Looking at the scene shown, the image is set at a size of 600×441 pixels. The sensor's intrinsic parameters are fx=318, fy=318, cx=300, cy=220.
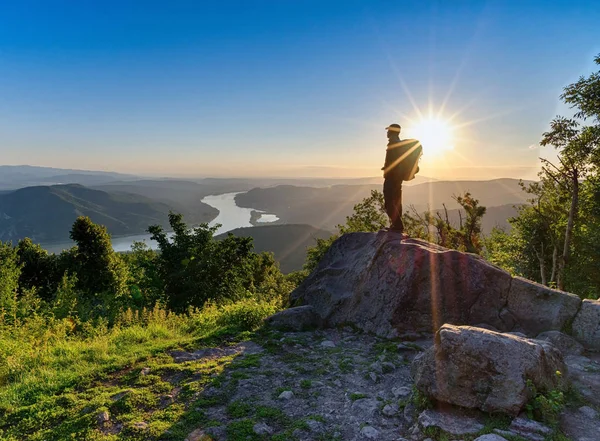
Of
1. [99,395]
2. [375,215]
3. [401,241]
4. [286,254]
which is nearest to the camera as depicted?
[99,395]

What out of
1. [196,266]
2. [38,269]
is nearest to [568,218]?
[196,266]

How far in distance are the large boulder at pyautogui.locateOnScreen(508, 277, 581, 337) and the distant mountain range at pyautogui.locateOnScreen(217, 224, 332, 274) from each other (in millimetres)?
114791

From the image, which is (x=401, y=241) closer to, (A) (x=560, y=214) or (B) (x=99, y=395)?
(B) (x=99, y=395)

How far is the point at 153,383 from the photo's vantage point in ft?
19.6

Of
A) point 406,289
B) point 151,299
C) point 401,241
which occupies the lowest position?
point 151,299

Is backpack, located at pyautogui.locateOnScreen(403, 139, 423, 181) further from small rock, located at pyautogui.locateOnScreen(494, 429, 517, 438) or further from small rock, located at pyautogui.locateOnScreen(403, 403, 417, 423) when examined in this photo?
small rock, located at pyautogui.locateOnScreen(494, 429, 517, 438)

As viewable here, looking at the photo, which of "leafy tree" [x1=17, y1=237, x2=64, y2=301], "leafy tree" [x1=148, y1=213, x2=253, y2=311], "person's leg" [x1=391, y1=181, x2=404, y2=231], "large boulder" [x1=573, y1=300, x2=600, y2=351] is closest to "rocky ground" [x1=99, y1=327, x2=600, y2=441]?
"large boulder" [x1=573, y1=300, x2=600, y2=351]

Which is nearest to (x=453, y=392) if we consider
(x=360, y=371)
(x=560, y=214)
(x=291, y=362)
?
(x=360, y=371)

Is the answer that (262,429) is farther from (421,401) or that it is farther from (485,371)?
(485,371)

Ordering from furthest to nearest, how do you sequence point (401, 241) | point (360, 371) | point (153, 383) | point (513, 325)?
point (401, 241) < point (513, 325) < point (360, 371) < point (153, 383)

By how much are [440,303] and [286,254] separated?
12458cm

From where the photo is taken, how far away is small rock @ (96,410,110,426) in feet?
15.3

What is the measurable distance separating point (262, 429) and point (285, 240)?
14235cm

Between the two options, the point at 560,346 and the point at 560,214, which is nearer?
the point at 560,346
